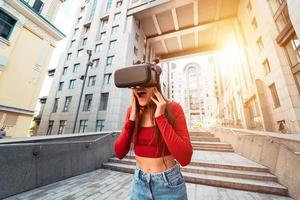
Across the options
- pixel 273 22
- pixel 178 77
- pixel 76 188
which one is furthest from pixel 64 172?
pixel 178 77

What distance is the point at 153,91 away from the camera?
48.1 inches

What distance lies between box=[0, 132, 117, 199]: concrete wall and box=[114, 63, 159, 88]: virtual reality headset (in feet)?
12.4

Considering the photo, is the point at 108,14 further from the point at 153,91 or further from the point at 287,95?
the point at 153,91

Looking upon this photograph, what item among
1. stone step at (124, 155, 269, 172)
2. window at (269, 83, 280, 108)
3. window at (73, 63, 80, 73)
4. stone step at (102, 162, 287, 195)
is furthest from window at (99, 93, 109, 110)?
window at (269, 83, 280, 108)

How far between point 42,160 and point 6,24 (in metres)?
11.3

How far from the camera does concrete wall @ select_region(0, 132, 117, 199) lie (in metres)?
3.17

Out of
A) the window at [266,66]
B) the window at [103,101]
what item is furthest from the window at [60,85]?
the window at [266,66]

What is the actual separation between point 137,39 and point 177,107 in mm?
19447

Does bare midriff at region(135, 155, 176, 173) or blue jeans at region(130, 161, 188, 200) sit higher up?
bare midriff at region(135, 155, 176, 173)

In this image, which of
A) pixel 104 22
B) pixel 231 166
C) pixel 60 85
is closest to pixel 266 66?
pixel 231 166

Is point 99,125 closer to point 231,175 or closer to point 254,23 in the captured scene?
point 231,175

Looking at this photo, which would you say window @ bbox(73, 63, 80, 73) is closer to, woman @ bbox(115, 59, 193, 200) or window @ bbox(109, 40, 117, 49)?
window @ bbox(109, 40, 117, 49)

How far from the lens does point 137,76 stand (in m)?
1.04

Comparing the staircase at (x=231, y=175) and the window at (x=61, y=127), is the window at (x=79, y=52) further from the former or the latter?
the staircase at (x=231, y=175)
